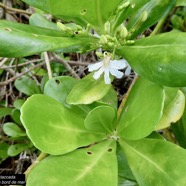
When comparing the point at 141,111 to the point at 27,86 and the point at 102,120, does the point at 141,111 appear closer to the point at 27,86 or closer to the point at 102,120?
the point at 102,120

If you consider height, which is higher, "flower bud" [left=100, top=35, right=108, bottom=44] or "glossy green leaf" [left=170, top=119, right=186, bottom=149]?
"flower bud" [left=100, top=35, right=108, bottom=44]

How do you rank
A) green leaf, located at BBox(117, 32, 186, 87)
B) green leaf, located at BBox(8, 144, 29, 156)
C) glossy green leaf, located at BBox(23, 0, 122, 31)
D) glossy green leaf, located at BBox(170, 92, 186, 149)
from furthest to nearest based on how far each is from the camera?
1. green leaf, located at BBox(8, 144, 29, 156)
2. glossy green leaf, located at BBox(170, 92, 186, 149)
3. glossy green leaf, located at BBox(23, 0, 122, 31)
4. green leaf, located at BBox(117, 32, 186, 87)

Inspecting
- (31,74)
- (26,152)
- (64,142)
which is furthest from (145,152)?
(31,74)

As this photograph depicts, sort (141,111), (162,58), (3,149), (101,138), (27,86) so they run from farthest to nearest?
(3,149)
(27,86)
(101,138)
(141,111)
(162,58)

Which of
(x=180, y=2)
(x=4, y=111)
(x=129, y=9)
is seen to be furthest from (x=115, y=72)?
(x=4, y=111)

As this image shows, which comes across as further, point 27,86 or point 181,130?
point 27,86

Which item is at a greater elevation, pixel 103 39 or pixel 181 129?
pixel 103 39

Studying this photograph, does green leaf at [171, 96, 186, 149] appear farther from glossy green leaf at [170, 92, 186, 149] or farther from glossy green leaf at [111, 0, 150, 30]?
glossy green leaf at [111, 0, 150, 30]

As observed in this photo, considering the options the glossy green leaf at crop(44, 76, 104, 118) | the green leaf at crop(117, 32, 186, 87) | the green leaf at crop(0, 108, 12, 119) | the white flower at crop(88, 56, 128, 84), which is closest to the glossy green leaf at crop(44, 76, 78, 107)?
the glossy green leaf at crop(44, 76, 104, 118)
